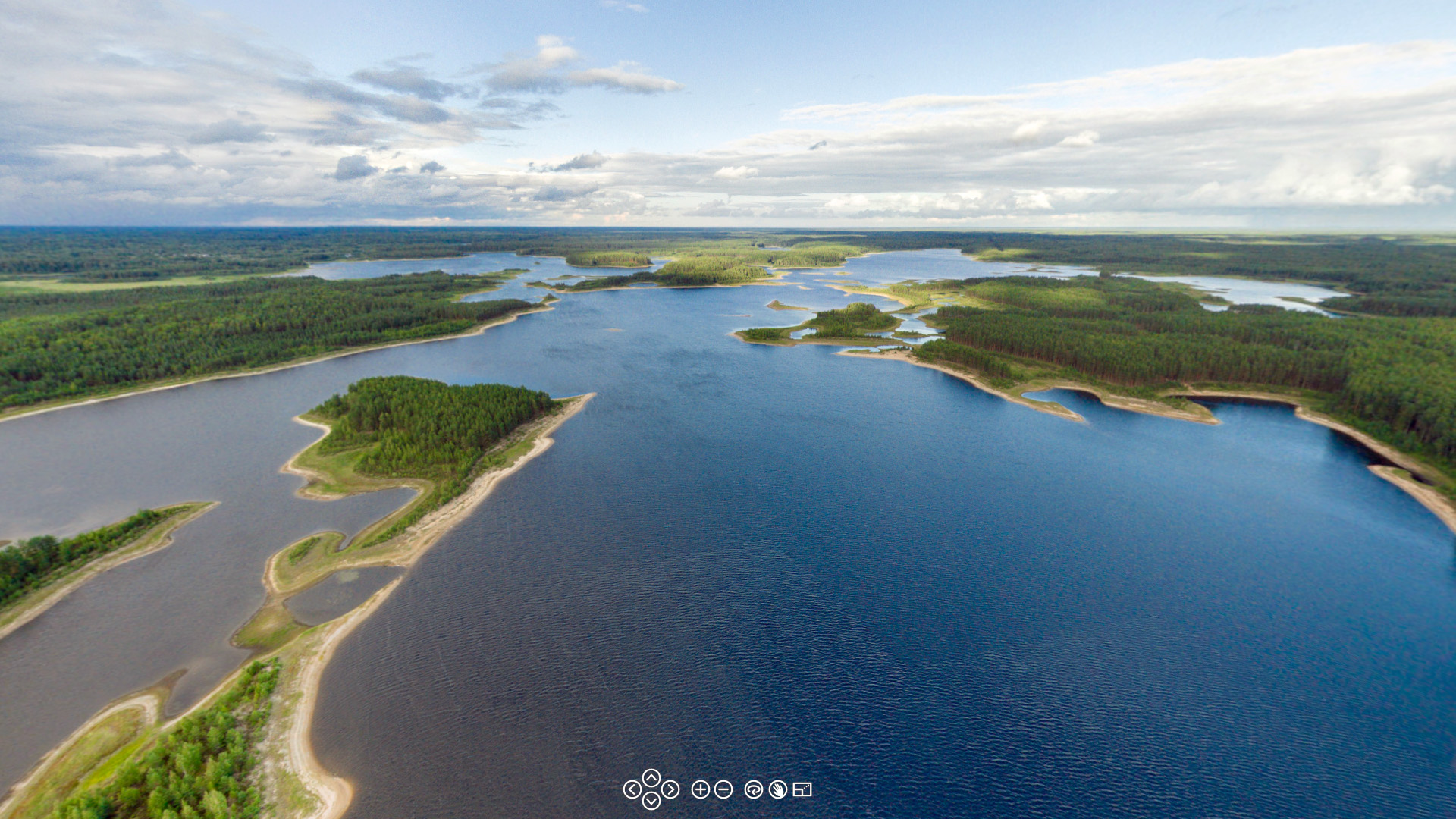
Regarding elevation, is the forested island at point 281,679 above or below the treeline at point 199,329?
below

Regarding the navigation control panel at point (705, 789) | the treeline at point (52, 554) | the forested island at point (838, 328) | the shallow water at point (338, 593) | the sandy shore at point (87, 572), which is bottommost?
the navigation control panel at point (705, 789)

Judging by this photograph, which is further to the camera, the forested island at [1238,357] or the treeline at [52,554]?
the forested island at [1238,357]

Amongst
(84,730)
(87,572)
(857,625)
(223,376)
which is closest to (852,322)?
(857,625)

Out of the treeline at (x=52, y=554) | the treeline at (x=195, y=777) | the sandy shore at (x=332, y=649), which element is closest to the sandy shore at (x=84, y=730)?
the treeline at (x=195, y=777)

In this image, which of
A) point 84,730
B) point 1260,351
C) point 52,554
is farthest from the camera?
point 1260,351

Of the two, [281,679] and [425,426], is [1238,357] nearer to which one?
[425,426]

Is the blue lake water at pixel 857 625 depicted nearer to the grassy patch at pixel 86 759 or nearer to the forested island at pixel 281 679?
the forested island at pixel 281 679
